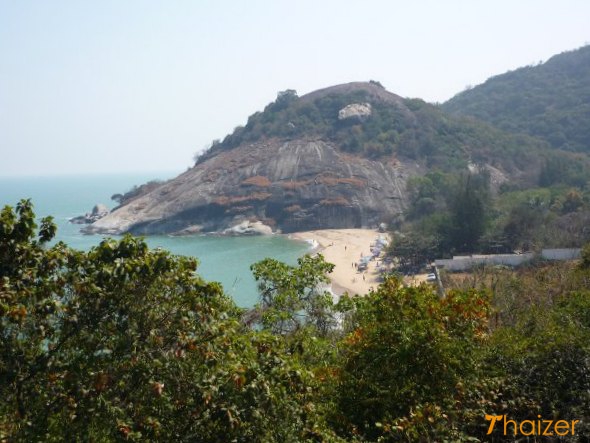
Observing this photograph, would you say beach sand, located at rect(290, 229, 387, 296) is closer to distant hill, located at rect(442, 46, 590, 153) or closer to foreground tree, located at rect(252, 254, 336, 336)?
foreground tree, located at rect(252, 254, 336, 336)

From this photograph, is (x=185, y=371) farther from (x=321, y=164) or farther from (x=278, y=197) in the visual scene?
→ (x=321, y=164)

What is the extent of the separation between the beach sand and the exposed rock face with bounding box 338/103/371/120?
27.4 meters

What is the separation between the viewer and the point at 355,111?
8800cm

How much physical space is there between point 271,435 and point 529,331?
672 centimetres

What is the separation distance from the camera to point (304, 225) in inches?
2667

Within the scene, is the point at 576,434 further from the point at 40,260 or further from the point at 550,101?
the point at 550,101

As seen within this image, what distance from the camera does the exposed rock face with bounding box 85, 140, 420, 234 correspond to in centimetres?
6825

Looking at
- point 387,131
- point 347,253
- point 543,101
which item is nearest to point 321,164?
point 387,131

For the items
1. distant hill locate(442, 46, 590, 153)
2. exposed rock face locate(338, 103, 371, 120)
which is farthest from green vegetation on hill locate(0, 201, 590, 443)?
distant hill locate(442, 46, 590, 153)

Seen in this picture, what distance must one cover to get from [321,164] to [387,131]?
14.4m

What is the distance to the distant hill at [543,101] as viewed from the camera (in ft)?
339

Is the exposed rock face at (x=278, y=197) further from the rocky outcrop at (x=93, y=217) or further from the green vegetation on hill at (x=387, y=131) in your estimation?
the green vegetation on hill at (x=387, y=131)

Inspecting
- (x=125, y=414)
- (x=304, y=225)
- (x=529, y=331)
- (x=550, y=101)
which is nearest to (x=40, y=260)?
(x=125, y=414)

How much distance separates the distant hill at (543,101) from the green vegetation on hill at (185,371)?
335 ft
